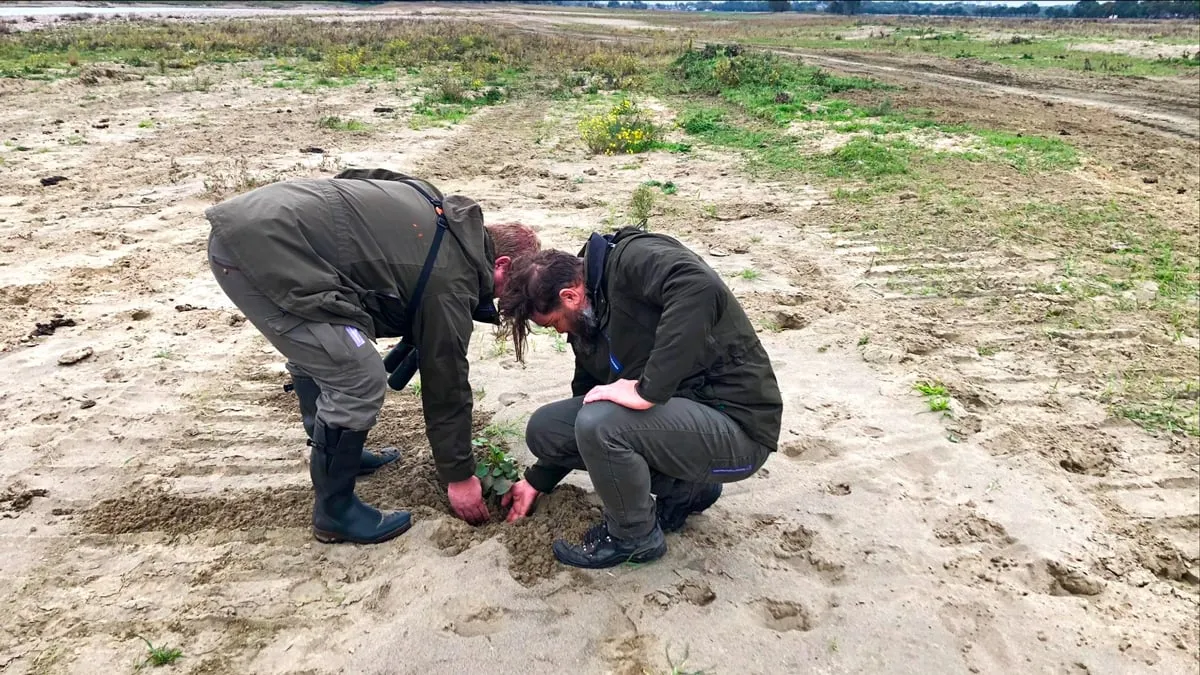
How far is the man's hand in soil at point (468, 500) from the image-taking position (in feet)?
9.07

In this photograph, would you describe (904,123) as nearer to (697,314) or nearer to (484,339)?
(484,339)

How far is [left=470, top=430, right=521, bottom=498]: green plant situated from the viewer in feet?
9.90

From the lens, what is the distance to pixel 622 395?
7.88 ft

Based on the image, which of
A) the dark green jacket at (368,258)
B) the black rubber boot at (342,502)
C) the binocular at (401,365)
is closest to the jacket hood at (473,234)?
the dark green jacket at (368,258)

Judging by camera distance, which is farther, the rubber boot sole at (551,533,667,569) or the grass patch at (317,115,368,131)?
the grass patch at (317,115,368,131)

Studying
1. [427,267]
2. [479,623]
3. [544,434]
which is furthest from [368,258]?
[479,623]

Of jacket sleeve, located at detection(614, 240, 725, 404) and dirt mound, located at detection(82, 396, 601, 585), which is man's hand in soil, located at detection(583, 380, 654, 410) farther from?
dirt mound, located at detection(82, 396, 601, 585)

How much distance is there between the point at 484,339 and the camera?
4.53 m

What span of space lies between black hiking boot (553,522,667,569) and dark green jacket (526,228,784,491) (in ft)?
1.87

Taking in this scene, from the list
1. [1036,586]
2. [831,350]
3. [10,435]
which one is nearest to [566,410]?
[1036,586]

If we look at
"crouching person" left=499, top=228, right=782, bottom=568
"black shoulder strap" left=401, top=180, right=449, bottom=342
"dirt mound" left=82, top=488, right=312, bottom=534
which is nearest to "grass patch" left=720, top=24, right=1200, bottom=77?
"crouching person" left=499, top=228, right=782, bottom=568

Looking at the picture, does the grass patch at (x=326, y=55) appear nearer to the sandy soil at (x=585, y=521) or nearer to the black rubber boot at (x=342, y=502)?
the sandy soil at (x=585, y=521)

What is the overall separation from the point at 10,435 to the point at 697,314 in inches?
133

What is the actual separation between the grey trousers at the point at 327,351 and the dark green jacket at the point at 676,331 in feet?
2.72
